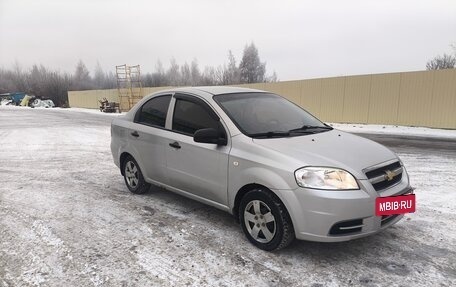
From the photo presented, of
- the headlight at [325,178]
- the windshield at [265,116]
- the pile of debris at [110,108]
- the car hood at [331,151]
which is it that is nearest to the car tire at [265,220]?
the headlight at [325,178]

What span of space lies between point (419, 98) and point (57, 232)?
16279 mm

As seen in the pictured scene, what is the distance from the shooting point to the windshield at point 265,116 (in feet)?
13.9

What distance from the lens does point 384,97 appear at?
17.8 meters

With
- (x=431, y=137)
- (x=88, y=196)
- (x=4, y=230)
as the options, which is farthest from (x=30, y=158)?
(x=431, y=137)

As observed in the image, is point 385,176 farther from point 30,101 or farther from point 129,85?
point 30,101

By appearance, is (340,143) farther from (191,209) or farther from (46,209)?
(46,209)

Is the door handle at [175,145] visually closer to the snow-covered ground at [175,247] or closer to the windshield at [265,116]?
the windshield at [265,116]

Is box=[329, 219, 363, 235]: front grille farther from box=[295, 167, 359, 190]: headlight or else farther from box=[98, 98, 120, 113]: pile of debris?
box=[98, 98, 120, 113]: pile of debris

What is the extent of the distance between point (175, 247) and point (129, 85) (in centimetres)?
3556

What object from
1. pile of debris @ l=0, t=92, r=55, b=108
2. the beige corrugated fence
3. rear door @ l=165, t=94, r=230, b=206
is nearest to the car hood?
rear door @ l=165, t=94, r=230, b=206

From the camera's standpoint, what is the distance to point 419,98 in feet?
54.5

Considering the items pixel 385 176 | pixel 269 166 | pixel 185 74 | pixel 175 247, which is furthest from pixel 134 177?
pixel 185 74

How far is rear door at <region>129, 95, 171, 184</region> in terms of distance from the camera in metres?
5.05

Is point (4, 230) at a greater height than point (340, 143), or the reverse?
point (340, 143)
